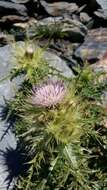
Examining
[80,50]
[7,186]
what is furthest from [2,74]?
[7,186]

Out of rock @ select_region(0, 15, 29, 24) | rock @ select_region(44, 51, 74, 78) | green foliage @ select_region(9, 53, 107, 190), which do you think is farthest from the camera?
rock @ select_region(0, 15, 29, 24)

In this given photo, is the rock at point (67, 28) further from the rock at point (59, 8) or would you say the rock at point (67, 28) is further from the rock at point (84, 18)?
the rock at point (59, 8)

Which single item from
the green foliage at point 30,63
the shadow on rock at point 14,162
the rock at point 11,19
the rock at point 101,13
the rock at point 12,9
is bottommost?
the shadow on rock at point 14,162

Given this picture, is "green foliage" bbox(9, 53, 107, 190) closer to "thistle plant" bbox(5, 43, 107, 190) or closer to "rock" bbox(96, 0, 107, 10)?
"thistle plant" bbox(5, 43, 107, 190)

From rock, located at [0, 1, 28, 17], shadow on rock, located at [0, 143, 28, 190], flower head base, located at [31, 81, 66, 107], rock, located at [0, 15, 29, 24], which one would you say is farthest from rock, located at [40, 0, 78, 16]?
flower head base, located at [31, 81, 66, 107]

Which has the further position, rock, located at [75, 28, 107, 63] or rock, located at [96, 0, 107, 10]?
rock, located at [96, 0, 107, 10]

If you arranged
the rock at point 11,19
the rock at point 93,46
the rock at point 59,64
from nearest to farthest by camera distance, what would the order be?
the rock at point 59,64 → the rock at point 93,46 → the rock at point 11,19

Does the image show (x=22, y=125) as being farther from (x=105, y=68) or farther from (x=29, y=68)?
(x=105, y=68)

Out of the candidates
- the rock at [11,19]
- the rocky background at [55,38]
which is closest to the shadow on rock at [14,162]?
the rocky background at [55,38]
